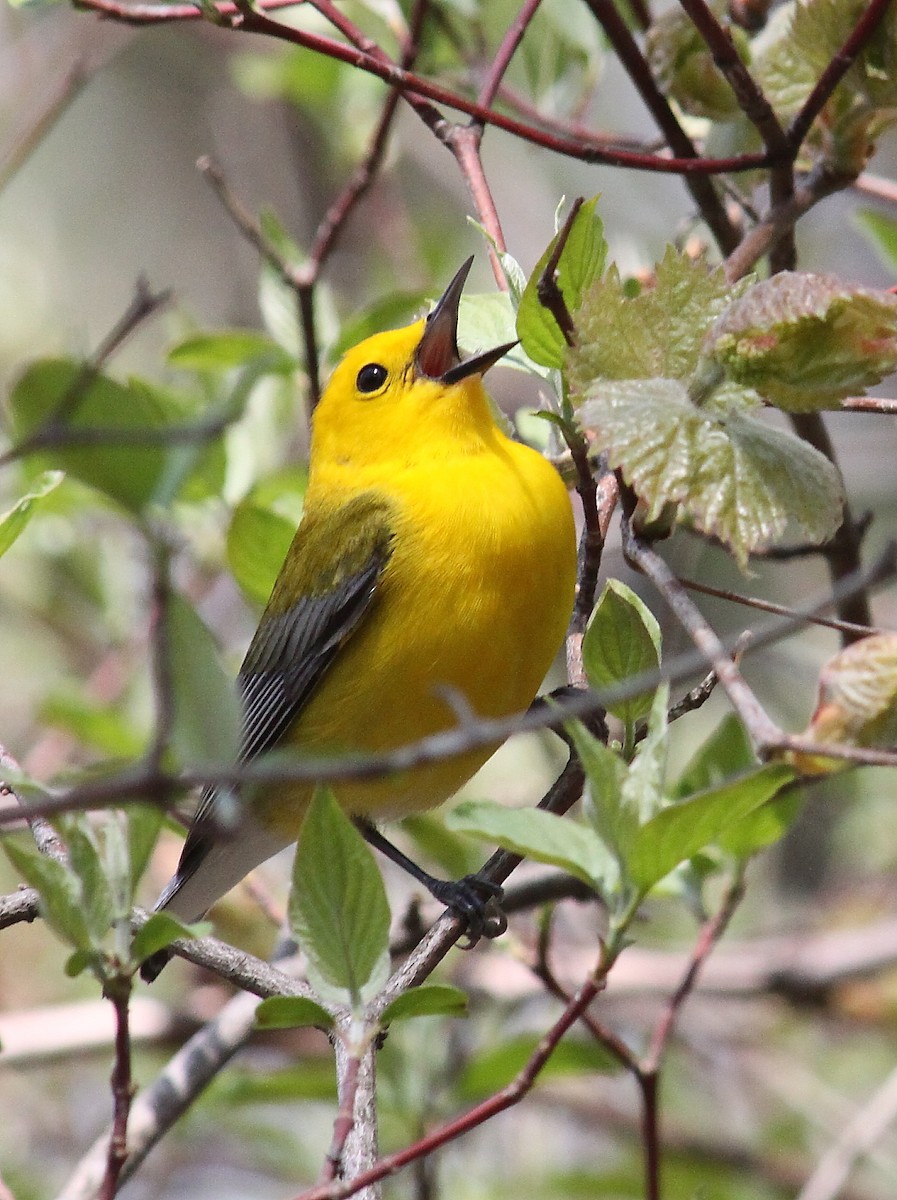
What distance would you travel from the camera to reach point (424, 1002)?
5.67 ft

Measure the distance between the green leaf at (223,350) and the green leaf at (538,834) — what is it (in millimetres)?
1813

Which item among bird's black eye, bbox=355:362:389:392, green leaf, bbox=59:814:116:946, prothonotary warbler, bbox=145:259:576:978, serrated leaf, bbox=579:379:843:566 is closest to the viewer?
Answer: green leaf, bbox=59:814:116:946

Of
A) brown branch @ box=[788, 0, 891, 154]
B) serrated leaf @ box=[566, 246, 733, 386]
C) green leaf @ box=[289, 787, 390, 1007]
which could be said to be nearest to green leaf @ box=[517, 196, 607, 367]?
serrated leaf @ box=[566, 246, 733, 386]

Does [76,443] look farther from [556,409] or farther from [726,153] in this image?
[726,153]

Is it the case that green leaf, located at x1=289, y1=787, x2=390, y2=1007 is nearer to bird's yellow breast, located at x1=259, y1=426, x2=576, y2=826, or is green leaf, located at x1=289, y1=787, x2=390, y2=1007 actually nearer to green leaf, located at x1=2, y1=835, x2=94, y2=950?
green leaf, located at x1=2, y1=835, x2=94, y2=950

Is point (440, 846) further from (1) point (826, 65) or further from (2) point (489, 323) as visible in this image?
(1) point (826, 65)

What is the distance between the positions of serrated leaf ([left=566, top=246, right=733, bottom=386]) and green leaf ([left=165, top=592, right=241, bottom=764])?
644 mm

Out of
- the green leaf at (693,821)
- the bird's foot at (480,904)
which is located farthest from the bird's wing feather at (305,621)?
the green leaf at (693,821)

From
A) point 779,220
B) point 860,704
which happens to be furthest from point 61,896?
point 779,220

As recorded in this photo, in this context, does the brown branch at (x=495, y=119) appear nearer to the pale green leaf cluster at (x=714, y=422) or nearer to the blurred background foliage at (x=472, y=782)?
the pale green leaf cluster at (x=714, y=422)

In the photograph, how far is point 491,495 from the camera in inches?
110

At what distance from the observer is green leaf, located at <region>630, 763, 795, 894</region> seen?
1498mm

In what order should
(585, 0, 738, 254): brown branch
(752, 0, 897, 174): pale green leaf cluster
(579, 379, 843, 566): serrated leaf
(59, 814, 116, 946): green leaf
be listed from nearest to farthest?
1. (59, 814, 116, 946): green leaf
2. (579, 379, 843, 566): serrated leaf
3. (752, 0, 897, 174): pale green leaf cluster
4. (585, 0, 738, 254): brown branch

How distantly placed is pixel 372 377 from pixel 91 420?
1.30 metres
